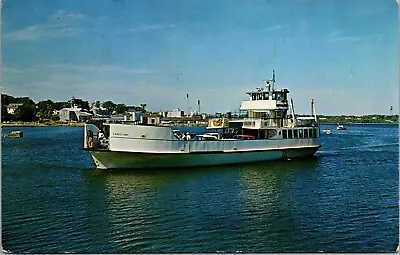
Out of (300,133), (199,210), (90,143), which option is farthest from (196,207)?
(300,133)

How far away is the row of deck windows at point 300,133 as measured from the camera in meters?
11.4

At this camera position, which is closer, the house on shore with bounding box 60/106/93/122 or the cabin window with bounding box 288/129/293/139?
the cabin window with bounding box 288/129/293/139

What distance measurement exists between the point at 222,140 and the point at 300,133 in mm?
2635

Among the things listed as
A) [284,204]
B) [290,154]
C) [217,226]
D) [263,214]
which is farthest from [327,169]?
[217,226]

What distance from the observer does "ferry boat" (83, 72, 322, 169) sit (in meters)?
8.99

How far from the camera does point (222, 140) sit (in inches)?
394

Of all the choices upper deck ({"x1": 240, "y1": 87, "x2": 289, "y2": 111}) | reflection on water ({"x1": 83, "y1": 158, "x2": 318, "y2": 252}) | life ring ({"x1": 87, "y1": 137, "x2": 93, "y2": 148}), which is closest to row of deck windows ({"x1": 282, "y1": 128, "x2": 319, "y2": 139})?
upper deck ({"x1": 240, "y1": 87, "x2": 289, "y2": 111})

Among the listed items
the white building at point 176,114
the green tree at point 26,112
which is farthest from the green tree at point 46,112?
the white building at point 176,114

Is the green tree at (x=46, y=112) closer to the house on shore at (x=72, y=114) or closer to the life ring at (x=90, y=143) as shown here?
the house on shore at (x=72, y=114)

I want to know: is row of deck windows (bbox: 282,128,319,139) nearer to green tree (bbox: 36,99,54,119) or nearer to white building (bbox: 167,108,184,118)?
white building (bbox: 167,108,184,118)

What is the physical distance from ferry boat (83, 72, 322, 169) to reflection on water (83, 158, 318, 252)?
269 millimetres

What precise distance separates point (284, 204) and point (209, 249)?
2122 millimetres

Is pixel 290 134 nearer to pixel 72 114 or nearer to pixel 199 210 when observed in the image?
pixel 199 210

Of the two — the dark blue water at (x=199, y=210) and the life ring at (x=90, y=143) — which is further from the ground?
the life ring at (x=90, y=143)
